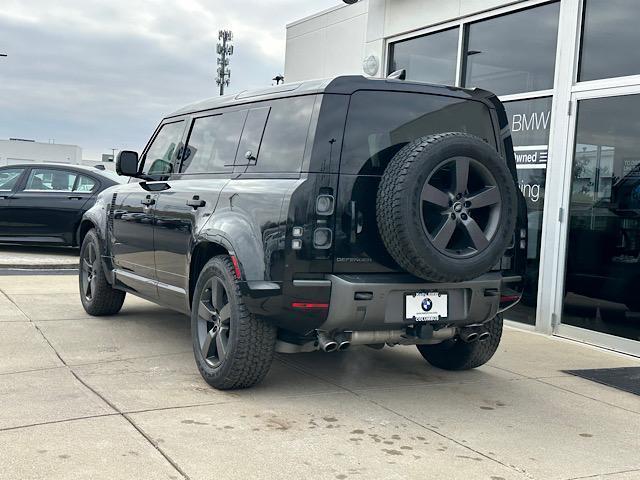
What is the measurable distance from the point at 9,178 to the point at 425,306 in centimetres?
971

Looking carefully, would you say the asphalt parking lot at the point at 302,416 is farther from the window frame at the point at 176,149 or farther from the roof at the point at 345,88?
the roof at the point at 345,88

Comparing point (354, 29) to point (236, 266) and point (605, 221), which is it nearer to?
point (605, 221)

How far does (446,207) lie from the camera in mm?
3998

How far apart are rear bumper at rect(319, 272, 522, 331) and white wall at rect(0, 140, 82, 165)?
199 feet

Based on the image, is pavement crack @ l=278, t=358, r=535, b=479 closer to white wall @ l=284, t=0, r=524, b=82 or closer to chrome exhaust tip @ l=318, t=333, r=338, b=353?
chrome exhaust tip @ l=318, t=333, r=338, b=353

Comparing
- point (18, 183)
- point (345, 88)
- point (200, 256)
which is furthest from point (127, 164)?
point (18, 183)

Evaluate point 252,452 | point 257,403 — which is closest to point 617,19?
point 257,403

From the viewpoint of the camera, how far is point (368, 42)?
10.2 meters

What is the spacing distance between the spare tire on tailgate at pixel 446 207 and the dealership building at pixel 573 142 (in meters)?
2.95

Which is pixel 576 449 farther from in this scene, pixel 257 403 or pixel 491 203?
pixel 257 403

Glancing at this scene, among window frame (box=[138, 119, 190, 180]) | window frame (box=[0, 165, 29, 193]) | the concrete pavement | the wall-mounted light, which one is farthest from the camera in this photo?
window frame (box=[0, 165, 29, 193])

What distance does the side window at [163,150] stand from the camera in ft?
19.0

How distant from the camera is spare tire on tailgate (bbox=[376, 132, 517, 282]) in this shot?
12.7 ft

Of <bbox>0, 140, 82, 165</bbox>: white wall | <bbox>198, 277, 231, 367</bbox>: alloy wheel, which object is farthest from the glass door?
<bbox>0, 140, 82, 165</bbox>: white wall
